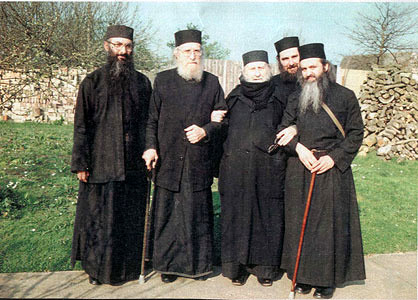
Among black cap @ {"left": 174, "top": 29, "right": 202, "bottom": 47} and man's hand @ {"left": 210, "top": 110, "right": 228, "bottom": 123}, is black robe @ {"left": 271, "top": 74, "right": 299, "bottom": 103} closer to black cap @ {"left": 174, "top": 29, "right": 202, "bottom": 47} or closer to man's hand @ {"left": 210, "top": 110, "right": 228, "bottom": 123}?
man's hand @ {"left": 210, "top": 110, "right": 228, "bottom": 123}

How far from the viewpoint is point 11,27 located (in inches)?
264

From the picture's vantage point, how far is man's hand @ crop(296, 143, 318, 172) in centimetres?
372

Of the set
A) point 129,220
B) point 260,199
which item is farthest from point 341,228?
point 129,220

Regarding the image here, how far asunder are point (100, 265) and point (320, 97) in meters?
2.55

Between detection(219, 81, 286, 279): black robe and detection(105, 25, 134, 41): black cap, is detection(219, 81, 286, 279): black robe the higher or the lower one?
the lower one

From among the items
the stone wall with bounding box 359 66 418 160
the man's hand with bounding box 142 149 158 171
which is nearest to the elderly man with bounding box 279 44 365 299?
the man's hand with bounding box 142 149 158 171

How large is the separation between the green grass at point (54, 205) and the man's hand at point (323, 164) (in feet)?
5.79

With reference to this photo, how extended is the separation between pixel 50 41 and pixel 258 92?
16.7 ft

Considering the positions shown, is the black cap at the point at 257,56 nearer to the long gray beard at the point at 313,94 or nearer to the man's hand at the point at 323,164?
the long gray beard at the point at 313,94

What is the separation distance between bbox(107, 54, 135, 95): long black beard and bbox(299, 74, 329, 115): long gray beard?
1679 mm

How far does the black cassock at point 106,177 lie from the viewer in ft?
12.5

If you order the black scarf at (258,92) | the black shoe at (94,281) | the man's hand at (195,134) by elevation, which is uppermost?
the black scarf at (258,92)

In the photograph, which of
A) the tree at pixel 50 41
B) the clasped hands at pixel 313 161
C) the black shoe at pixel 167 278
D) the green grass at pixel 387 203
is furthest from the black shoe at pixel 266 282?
the tree at pixel 50 41

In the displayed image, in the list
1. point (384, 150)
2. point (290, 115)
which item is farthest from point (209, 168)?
point (384, 150)
